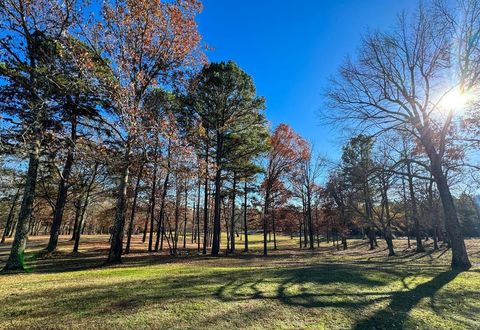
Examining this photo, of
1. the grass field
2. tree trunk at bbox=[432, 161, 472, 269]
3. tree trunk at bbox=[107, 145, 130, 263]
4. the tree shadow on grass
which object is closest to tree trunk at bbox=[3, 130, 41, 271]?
tree trunk at bbox=[107, 145, 130, 263]

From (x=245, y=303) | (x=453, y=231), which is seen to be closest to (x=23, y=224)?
(x=245, y=303)

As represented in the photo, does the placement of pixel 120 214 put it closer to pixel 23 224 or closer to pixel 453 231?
pixel 23 224

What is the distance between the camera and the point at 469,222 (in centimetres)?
5066

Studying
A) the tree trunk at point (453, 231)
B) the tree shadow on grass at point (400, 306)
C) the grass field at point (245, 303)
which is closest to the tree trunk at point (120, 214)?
the grass field at point (245, 303)

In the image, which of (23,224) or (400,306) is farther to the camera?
(23,224)

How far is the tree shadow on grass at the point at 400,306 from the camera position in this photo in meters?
4.51

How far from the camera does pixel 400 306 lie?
5.36 m

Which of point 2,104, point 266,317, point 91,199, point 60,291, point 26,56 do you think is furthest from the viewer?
point 91,199

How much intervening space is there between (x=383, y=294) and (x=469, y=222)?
198ft

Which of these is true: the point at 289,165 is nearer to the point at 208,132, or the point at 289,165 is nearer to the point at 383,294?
the point at 208,132

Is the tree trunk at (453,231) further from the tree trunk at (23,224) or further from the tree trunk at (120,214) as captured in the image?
the tree trunk at (23,224)

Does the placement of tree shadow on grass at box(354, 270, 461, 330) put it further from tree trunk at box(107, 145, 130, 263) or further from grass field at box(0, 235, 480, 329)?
tree trunk at box(107, 145, 130, 263)

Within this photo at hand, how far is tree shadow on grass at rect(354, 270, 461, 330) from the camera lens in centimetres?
451

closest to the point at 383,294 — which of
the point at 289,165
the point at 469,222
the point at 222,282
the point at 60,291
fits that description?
the point at 222,282
